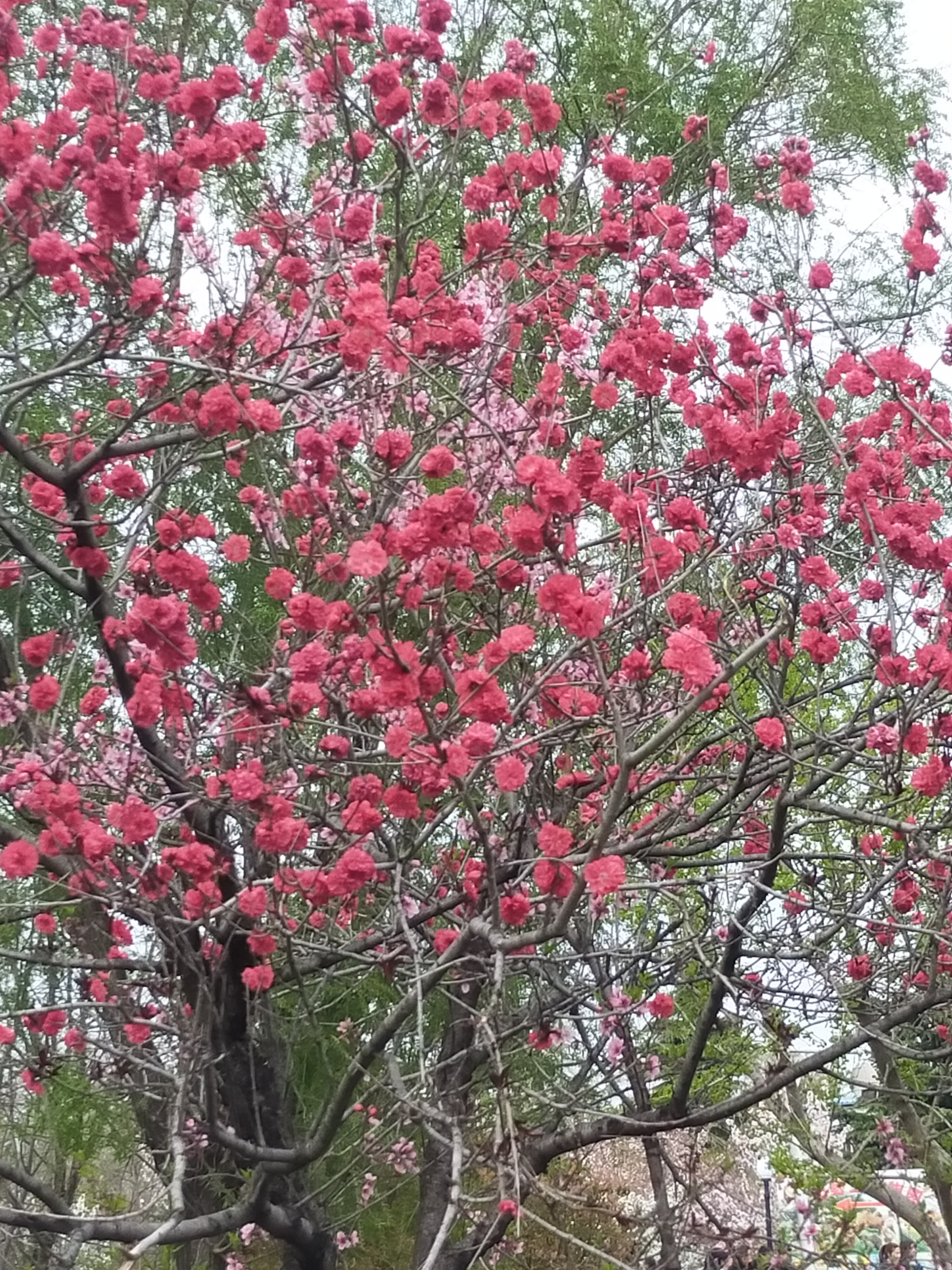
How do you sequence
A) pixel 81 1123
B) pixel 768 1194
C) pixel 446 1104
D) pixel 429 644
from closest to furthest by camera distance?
pixel 429 644
pixel 446 1104
pixel 81 1123
pixel 768 1194

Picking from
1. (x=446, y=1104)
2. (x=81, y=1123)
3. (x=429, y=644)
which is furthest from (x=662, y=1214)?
(x=81, y=1123)

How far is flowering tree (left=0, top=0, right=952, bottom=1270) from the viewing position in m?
3.09

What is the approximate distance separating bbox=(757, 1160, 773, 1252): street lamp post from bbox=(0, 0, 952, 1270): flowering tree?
0.67 metres

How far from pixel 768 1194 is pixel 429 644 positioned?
763 centimetres

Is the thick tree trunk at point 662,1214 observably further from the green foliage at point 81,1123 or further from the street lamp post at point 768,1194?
the green foliage at point 81,1123

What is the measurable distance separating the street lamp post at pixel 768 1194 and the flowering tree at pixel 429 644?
67 cm

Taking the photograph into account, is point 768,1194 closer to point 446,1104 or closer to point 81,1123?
point 81,1123

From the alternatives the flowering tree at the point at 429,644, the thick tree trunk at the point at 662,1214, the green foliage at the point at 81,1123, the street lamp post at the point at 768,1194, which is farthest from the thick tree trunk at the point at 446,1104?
the green foliage at the point at 81,1123

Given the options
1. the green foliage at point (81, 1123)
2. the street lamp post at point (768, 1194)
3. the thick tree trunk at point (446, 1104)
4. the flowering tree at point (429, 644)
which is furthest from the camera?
the green foliage at point (81, 1123)

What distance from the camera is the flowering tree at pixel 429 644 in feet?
10.2

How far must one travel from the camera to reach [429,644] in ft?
9.29

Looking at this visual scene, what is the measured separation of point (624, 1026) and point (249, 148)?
379 cm

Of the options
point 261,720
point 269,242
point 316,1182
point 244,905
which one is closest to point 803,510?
point 261,720

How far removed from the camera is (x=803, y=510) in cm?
370
